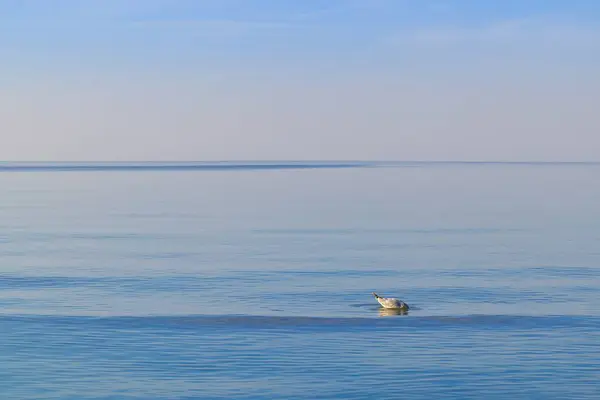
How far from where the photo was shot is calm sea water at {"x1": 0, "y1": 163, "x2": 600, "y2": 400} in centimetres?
2456

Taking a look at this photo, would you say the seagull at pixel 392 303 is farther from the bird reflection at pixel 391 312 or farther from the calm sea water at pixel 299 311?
the calm sea water at pixel 299 311

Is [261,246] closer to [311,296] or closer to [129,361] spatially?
[311,296]

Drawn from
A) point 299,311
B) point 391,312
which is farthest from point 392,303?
point 299,311

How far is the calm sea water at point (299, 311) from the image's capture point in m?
24.6

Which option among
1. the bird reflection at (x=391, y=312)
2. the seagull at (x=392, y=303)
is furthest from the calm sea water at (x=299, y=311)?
the seagull at (x=392, y=303)

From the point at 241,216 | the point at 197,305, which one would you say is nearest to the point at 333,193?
the point at 241,216

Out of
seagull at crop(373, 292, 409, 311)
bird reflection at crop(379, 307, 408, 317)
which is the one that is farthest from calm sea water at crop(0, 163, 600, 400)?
seagull at crop(373, 292, 409, 311)

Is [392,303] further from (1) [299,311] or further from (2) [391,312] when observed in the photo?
(1) [299,311]

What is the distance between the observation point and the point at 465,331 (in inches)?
1203

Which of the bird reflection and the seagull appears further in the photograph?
the seagull

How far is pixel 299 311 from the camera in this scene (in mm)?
34000

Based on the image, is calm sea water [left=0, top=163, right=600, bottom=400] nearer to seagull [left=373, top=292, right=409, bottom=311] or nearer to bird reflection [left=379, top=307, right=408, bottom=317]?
bird reflection [left=379, top=307, right=408, bottom=317]

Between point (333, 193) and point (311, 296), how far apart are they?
261ft

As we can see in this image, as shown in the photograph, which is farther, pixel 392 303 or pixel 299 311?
pixel 299 311
